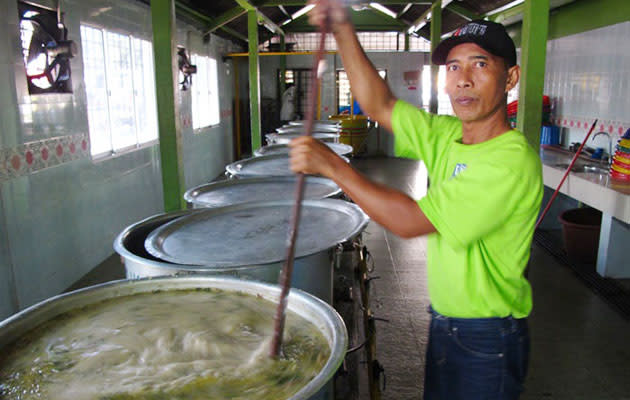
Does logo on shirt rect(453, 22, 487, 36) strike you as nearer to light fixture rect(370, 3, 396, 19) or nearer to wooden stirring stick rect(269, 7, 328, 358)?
wooden stirring stick rect(269, 7, 328, 358)

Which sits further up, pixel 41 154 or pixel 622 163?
pixel 41 154

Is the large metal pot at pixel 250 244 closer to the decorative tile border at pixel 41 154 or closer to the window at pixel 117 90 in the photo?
the decorative tile border at pixel 41 154

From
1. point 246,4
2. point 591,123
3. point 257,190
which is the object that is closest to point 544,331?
point 257,190

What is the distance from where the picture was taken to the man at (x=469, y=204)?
1.38m

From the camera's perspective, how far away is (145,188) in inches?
273

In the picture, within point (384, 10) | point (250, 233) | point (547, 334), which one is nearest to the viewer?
point (250, 233)

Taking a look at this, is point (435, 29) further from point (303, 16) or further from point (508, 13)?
point (303, 16)

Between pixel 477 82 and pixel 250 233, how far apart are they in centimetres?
142

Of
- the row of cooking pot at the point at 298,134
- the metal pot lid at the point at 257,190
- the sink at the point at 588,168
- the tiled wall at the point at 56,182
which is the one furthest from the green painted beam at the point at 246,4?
the sink at the point at 588,168

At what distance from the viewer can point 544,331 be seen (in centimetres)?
400

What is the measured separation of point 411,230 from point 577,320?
347 centimetres

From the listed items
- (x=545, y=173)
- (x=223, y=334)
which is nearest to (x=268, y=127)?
(x=545, y=173)

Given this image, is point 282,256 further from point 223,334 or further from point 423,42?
point 423,42

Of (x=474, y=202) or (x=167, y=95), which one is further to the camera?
(x=167, y=95)
